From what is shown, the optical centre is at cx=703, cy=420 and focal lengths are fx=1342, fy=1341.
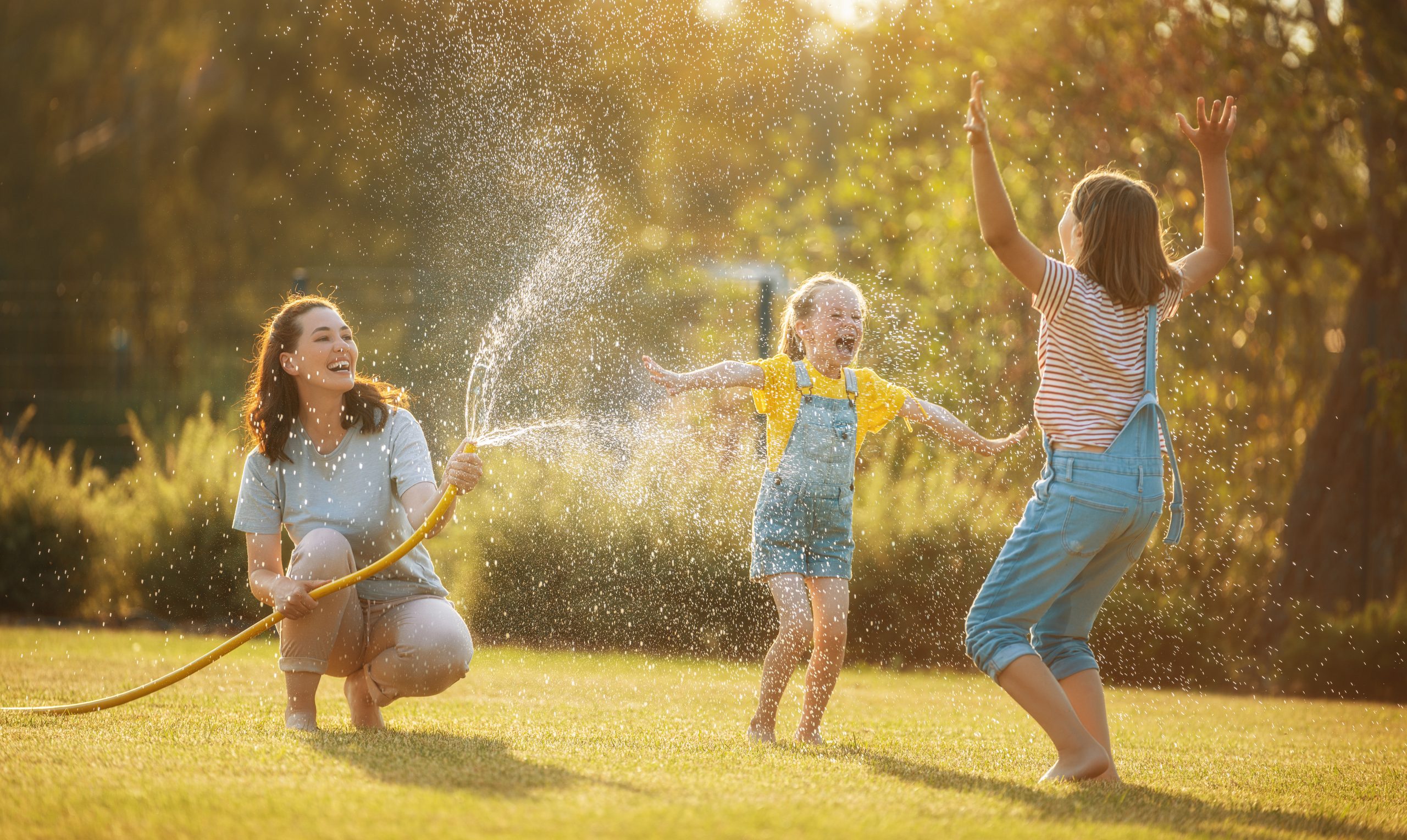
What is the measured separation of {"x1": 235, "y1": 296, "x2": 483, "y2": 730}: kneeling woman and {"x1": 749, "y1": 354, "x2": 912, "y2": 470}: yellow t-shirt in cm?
109

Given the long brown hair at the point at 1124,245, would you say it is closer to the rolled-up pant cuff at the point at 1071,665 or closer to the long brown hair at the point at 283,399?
the rolled-up pant cuff at the point at 1071,665

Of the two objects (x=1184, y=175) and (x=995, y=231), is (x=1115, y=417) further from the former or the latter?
(x=1184, y=175)

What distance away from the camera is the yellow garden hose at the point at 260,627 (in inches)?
145

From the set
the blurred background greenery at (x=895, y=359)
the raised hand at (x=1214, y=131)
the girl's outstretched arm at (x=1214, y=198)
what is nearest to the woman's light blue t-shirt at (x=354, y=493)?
the girl's outstretched arm at (x=1214, y=198)

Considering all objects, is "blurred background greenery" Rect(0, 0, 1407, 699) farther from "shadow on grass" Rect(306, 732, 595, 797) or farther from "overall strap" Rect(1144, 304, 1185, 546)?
"overall strap" Rect(1144, 304, 1185, 546)

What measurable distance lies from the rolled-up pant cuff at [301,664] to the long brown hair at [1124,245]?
7.79 ft

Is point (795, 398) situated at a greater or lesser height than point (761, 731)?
greater

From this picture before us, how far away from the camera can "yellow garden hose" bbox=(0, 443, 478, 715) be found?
12.1 feet

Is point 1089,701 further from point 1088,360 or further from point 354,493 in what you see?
point 354,493

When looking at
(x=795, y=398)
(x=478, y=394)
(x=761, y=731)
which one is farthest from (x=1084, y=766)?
Answer: (x=478, y=394)

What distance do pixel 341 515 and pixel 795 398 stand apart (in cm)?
147

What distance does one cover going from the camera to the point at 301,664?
3805 millimetres

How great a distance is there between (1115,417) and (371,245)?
19610 mm

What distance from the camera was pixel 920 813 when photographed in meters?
2.87
